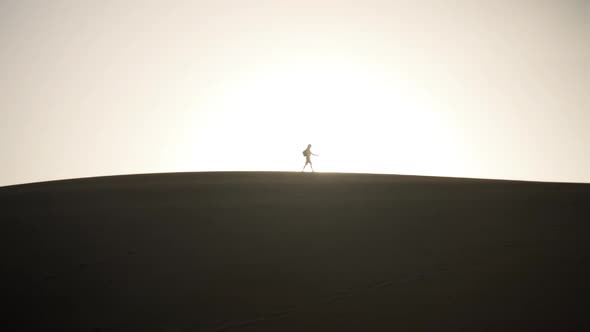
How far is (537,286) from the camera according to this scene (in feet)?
14.3

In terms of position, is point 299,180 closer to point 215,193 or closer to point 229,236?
point 215,193

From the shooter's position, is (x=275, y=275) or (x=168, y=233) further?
(x=168, y=233)

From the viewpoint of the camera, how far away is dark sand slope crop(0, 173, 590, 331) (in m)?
3.96

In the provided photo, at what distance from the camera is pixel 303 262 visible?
536 centimetres

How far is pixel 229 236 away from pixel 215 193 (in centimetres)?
381

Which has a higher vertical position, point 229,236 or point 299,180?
point 299,180

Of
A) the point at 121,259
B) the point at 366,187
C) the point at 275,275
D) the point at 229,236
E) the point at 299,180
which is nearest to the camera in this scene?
the point at 275,275

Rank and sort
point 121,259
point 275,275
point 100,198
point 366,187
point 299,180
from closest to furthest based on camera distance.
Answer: point 275,275 < point 121,259 < point 100,198 < point 366,187 < point 299,180

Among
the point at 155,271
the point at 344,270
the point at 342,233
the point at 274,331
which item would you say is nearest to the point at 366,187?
the point at 342,233

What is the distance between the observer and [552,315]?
3730mm

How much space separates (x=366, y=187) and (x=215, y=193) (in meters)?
3.69

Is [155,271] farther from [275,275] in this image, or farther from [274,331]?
[274,331]

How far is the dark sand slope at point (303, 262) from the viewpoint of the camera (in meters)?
3.96

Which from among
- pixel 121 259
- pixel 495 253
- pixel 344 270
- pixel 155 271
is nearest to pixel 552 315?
pixel 495 253
